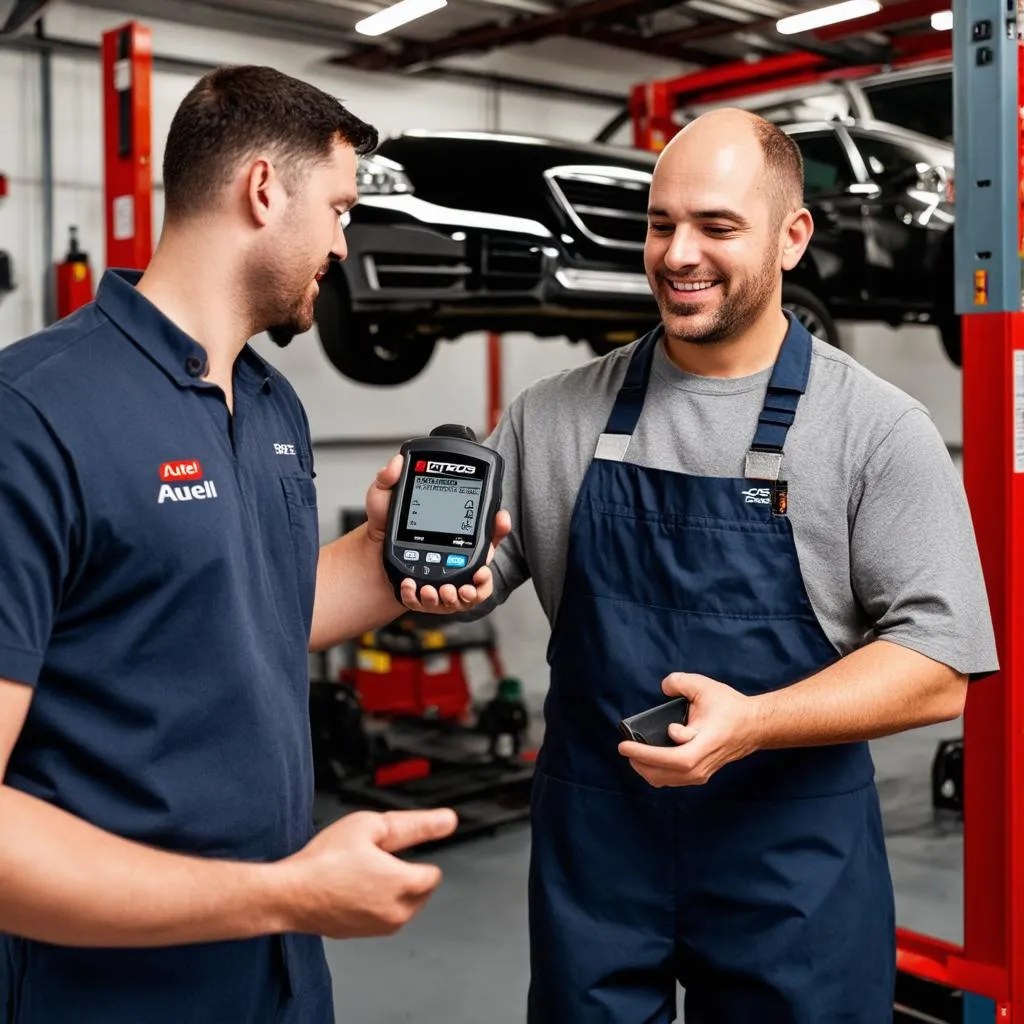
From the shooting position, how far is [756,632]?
1703 millimetres

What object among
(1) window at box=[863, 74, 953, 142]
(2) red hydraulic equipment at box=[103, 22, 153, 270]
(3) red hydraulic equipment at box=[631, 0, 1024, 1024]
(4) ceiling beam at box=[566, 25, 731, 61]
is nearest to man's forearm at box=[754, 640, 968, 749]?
(3) red hydraulic equipment at box=[631, 0, 1024, 1024]

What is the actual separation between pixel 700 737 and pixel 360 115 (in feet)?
24.4

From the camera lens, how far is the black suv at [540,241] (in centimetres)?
433

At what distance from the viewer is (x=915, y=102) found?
249 inches

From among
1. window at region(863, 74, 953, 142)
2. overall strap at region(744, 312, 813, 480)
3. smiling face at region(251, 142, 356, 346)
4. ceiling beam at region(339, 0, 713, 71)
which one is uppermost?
ceiling beam at region(339, 0, 713, 71)

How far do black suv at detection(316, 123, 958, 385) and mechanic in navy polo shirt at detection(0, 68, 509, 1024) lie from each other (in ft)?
9.08

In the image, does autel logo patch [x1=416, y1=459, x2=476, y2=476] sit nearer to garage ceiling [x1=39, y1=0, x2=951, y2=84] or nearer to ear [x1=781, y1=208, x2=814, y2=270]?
ear [x1=781, y1=208, x2=814, y2=270]

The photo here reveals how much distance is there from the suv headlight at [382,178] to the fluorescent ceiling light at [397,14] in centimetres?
181

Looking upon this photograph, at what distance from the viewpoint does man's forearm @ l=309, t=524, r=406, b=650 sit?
184 cm

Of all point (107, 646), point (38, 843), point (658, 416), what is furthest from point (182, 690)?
point (658, 416)

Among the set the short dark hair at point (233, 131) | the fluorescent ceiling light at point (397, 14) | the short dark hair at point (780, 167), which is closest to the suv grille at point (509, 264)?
the fluorescent ceiling light at point (397, 14)

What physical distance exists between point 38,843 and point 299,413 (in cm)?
79

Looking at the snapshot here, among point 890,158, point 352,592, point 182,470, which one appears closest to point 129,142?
point 352,592

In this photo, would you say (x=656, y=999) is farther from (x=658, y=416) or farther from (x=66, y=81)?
(x=66, y=81)
